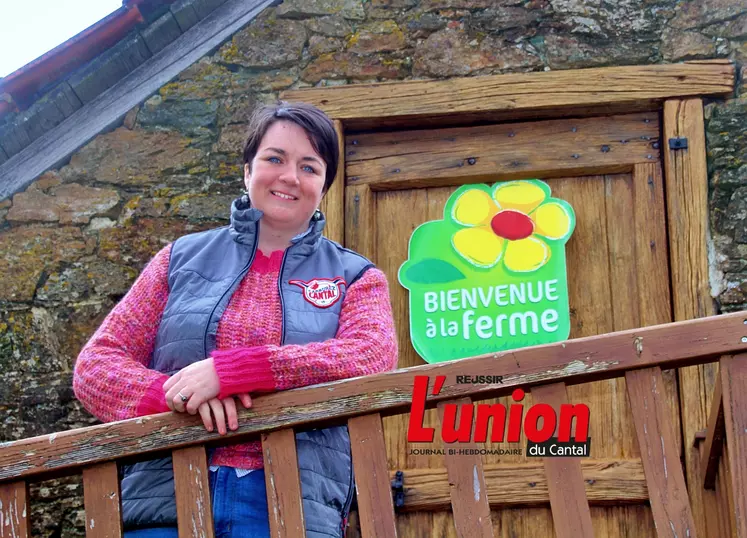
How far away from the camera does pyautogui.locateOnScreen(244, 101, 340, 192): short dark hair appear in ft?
7.45

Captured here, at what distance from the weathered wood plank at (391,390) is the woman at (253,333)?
0.16ft

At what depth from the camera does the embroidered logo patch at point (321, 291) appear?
209 cm

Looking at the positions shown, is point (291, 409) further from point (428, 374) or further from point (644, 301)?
point (644, 301)

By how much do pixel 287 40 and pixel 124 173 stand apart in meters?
0.99

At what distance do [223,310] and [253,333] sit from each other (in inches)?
3.9

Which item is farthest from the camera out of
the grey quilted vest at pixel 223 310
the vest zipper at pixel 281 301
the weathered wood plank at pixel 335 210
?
the weathered wood plank at pixel 335 210

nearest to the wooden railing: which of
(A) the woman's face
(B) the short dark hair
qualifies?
(A) the woman's face

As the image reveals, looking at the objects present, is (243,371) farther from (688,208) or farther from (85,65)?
(85,65)

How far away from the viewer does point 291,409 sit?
183cm

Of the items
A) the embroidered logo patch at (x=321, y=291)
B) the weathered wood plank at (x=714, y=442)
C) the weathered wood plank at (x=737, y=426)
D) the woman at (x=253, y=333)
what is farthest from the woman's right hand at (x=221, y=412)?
the weathered wood plank at (x=714, y=442)

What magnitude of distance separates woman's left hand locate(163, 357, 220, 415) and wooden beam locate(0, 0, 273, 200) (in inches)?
97.4

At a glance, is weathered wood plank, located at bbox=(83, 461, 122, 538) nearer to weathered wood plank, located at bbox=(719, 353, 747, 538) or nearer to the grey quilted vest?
the grey quilted vest

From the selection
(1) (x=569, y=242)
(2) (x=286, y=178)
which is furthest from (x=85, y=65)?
(1) (x=569, y=242)

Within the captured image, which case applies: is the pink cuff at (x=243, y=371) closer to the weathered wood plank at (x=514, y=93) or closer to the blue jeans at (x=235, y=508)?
the blue jeans at (x=235, y=508)
